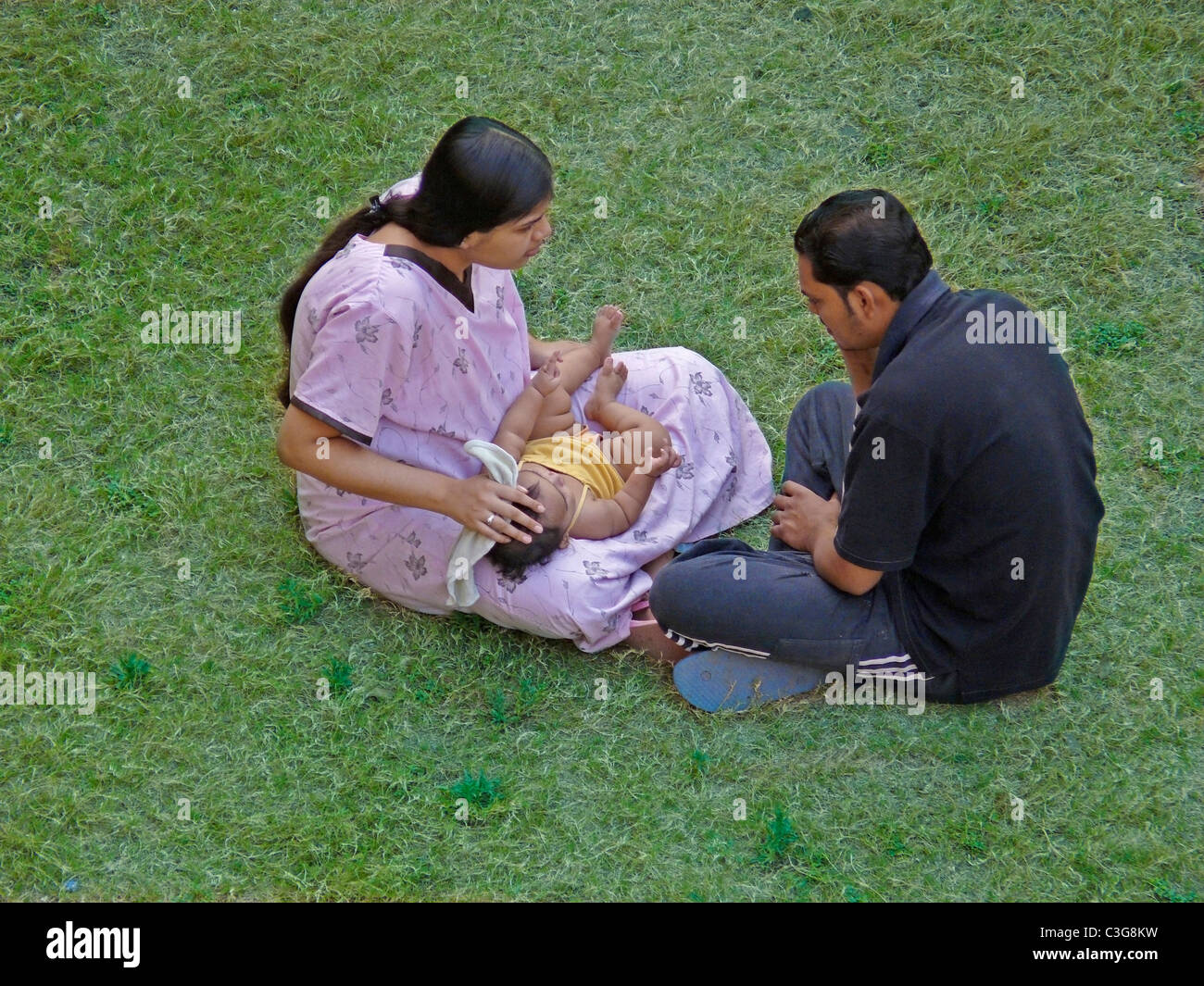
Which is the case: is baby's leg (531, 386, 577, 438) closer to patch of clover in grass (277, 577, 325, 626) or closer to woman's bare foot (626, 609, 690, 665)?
woman's bare foot (626, 609, 690, 665)

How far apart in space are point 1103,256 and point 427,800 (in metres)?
3.23

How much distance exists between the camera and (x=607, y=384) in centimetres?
378

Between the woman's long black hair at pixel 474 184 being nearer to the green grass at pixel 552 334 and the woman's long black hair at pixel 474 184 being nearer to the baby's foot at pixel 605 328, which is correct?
the baby's foot at pixel 605 328

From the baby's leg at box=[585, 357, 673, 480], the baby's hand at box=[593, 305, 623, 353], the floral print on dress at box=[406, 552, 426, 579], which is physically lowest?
the floral print on dress at box=[406, 552, 426, 579]

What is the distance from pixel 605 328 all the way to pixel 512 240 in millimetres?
811

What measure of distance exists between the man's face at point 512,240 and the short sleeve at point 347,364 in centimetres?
32

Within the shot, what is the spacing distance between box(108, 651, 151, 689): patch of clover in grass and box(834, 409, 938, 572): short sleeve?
1.96m

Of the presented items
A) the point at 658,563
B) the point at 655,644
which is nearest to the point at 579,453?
the point at 658,563

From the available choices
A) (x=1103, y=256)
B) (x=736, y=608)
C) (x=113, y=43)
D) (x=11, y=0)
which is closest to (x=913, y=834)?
(x=736, y=608)

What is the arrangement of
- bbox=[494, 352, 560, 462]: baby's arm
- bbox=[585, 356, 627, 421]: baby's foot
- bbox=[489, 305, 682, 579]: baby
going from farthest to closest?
bbox=[585, 356, 627, 421]: baby's foot
bbox=[494, 352, 560, 462]: baby's arm
bbox=[489, 305, 682, 579]: baby

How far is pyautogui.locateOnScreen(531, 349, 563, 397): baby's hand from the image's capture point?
11.7 ft

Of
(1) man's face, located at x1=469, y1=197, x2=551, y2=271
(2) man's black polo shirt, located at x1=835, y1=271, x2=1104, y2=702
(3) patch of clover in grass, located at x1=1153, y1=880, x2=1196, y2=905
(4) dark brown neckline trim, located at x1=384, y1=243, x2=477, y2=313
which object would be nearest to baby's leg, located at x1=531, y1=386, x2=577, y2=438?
(4) dark brown neckline trim, located at x1=384, y1=243, x2=477, y2=313

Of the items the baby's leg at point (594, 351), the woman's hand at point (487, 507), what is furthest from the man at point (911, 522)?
the baby's leg at point (594, 351)

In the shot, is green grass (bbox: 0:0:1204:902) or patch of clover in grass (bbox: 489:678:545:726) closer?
green grass (bbox: 0:0:1204:902)
